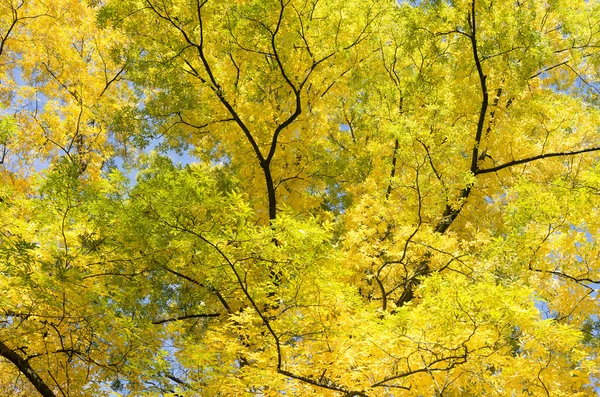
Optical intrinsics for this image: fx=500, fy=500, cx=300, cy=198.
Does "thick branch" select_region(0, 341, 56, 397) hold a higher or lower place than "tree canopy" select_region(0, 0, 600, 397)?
lower

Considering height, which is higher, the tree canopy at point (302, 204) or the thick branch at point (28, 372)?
the tree canopy at point (302, 204)

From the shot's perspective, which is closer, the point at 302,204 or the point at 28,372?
the point at 28,372

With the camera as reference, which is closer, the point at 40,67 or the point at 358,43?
the point at 358,43

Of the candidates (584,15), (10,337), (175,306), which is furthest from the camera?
(175,306)

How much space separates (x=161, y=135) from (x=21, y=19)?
4.45 meters

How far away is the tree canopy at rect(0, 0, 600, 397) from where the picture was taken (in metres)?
5.31

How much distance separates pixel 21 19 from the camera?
10391mm

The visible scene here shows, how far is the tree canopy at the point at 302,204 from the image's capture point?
5.31 metres

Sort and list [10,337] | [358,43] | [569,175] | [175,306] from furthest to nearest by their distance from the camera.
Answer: [175,306] < [358,43] < [569,175] < [10,337]

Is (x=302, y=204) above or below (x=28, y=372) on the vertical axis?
above

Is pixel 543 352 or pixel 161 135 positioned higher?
pixel 161 135

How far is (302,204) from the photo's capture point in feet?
31.2

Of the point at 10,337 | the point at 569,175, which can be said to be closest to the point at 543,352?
the point at 569,175

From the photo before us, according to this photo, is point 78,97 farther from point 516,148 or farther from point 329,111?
point 516,148
